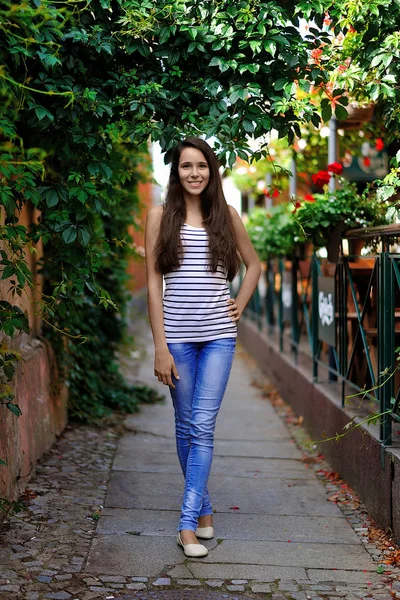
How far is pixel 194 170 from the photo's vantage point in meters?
3.88

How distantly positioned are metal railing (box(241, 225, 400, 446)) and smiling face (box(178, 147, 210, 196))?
101cm

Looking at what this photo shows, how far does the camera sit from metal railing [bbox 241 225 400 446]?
14.2 feet

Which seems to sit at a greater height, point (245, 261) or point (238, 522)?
point (245, 261)

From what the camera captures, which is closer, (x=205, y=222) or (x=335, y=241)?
Result: (x=205, y=222)

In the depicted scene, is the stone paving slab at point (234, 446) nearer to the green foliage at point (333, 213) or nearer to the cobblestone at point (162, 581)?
the green foliage at point (333, 213)

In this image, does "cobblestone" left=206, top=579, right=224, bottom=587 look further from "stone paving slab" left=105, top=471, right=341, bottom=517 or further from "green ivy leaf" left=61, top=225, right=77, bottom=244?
"green ivy leaf" left=61, top=225, right=77, bottom=244

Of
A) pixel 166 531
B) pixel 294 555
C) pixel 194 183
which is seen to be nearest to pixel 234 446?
pixel 166 531

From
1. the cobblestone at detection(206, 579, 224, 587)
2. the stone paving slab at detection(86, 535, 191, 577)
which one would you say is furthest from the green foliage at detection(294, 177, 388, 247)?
the cobblestone at detection(206, 579, 224, 587)

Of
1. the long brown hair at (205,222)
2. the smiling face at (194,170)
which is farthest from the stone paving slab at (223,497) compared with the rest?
the smiling face at (194,170)

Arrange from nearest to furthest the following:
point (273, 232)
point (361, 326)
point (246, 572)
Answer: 1. point (246, 572)
2. point (361, 326)
3. point (273, 232)

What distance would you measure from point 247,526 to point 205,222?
1580 mm

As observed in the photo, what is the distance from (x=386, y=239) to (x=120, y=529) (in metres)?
1.97

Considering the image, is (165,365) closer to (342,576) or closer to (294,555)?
(294,555)

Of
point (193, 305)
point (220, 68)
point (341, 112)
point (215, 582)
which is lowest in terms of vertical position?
point (215, 582)
